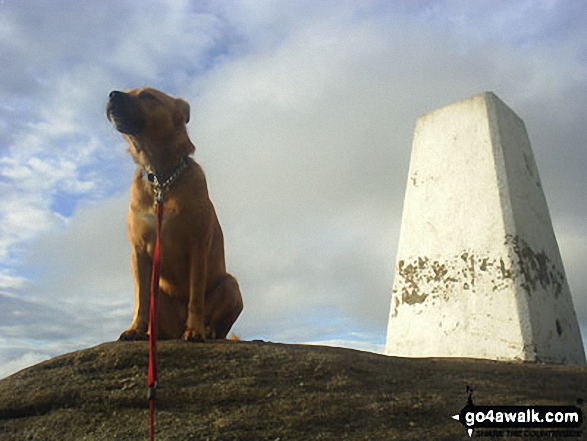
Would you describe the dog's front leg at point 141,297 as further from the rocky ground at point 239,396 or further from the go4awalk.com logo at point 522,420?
the go4awalk.com logo at point 522,420

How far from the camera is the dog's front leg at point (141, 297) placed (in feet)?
14.0

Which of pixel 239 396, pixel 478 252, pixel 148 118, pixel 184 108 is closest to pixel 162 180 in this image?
pixel 148 118

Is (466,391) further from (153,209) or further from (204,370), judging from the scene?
(153,209)

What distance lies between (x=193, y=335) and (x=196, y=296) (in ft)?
→ 1.00

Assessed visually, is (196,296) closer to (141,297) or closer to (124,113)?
(141,297)

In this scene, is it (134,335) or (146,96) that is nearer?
(146,96)

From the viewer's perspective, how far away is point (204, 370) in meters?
3.99

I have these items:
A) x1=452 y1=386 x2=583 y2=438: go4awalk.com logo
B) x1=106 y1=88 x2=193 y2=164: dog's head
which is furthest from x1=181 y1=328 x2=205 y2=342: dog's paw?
x1=452 y1=386 x2=583 y2=438: go4awalk.com logo

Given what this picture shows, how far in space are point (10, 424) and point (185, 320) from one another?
54.4 inches

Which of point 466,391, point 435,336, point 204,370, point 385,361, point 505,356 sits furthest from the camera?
point 435,336

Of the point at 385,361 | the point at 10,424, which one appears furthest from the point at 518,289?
the point at 10,424

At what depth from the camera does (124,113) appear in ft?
12.7

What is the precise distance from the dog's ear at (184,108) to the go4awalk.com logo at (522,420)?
2928mm

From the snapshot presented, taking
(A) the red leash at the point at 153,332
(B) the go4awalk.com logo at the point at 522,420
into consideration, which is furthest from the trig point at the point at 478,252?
(A) the red leash at the point at 153,332
